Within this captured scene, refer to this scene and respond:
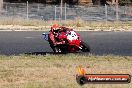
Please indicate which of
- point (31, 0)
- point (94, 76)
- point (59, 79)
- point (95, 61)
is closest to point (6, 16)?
point (31, 0)

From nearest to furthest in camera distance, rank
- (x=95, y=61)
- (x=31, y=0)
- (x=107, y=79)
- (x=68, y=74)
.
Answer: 1. (x=107, y=79)
2. (x=68, y=74)
3. (x=95, y=61)
4. (x=31, y=0)

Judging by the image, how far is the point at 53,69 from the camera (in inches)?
446

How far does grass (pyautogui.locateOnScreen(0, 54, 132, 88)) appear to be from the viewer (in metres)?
9.30

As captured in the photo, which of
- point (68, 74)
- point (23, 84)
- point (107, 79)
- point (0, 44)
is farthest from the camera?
point (0, 44)

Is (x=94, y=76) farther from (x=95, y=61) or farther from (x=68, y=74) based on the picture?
(x=95, y=61)

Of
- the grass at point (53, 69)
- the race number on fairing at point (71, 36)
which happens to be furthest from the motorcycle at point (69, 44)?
the grass at point (53, 69)

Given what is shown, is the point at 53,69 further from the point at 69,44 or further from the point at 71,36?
the point at 69,44

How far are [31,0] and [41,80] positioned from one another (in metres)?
53.9

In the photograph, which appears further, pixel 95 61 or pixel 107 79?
pixel 95 61

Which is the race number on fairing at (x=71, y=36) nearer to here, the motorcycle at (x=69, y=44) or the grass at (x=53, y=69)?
the motorcycle at (x=69, y=44)

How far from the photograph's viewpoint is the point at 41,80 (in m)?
9.80

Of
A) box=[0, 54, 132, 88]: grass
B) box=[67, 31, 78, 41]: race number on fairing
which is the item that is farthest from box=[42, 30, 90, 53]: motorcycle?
box=[0, 54, 132, 88]: grass

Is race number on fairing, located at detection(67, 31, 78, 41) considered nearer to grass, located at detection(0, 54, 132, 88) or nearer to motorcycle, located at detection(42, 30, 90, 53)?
motorcycle, located at detection(42, 30, 90, 53)

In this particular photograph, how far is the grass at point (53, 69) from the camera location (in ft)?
30.5
